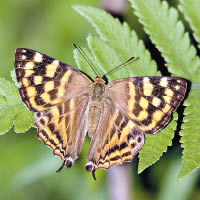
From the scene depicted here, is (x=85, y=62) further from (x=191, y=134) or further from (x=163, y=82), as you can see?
(x=191, y=134)

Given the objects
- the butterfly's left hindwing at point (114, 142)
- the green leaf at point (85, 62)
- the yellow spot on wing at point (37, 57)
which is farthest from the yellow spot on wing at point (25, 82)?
the butterfly's left hindwing at point (114, 142)

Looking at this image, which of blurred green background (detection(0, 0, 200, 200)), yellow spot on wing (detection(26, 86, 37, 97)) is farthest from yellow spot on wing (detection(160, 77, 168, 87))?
blurred green background (detection(0, 0, 200, 200))

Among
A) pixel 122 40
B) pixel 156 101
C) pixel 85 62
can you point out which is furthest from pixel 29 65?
pixel 156 101

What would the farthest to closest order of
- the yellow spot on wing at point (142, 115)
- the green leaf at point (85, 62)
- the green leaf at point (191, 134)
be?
1. the green leaf at point (85, 62)
2. the yellow spot on wing at point (142, 115)
3. the green leaf at point (191, 134)

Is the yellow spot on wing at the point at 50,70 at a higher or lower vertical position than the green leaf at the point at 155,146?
lower

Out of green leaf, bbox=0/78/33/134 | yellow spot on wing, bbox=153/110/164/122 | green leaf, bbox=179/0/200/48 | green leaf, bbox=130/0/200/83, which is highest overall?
green leaf, bbox=179/0/200/48

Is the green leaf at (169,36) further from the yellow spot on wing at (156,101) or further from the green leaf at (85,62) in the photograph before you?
the green leaf at (85,62)

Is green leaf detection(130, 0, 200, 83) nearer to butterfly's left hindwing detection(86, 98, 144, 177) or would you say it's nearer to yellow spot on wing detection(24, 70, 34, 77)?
butterfly's left hindwing detection(86, 98, 144, 177)
